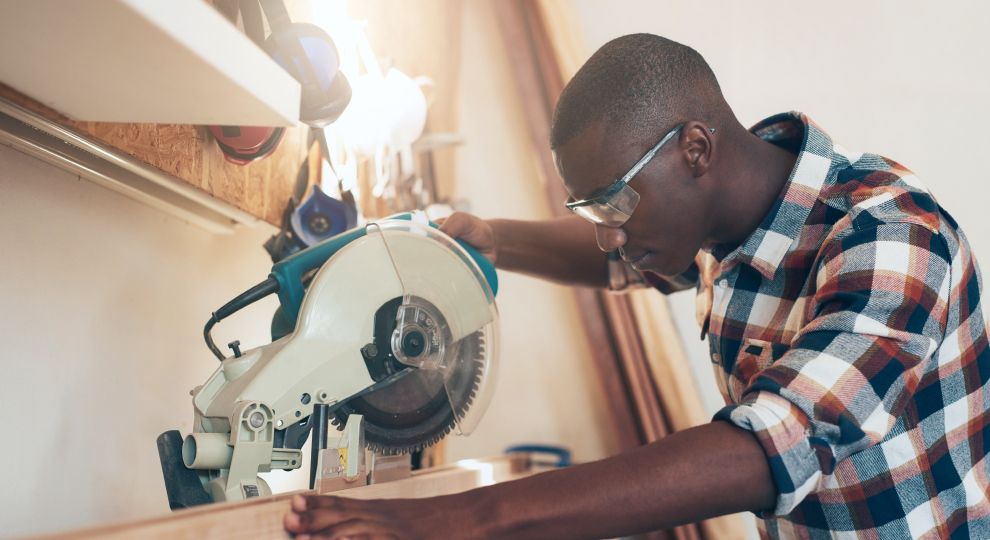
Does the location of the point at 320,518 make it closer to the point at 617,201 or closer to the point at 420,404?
the point at 420,404

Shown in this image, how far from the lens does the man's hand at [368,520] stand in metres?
0.71

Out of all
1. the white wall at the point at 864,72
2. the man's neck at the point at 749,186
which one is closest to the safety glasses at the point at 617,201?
the man's neck at the point at 749,186

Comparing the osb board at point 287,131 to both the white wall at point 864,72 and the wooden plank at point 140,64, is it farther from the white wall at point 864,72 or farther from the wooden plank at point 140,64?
the white wall at point 864,72

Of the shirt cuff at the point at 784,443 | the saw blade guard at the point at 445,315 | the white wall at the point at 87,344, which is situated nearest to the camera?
the shirt cuff at the point at 784,443

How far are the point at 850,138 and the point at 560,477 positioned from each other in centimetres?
211

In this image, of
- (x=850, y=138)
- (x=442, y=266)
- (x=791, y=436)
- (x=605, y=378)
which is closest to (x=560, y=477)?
(x=791, y=436)

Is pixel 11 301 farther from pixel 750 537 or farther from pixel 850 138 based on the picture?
pixel 850 138

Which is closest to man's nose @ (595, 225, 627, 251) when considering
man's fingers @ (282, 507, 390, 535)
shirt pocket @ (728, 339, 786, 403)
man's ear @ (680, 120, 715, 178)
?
man's ear @ (680, 120, 715, 178)

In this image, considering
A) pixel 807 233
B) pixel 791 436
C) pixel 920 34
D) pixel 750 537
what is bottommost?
pixel 750 537

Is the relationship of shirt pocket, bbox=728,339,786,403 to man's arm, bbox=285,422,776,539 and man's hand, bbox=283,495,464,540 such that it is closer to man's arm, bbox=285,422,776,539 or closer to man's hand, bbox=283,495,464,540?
man's arm, bbox=285,422,776,539

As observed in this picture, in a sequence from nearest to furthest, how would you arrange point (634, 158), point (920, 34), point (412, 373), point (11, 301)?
point (11, 301), point (412, 373), point (634, 158), point (920, 34)

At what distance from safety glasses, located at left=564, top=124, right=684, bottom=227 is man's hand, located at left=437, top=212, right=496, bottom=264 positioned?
10.1 inches

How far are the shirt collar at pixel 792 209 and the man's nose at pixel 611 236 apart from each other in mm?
203

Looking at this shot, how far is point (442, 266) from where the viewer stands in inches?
43.1
